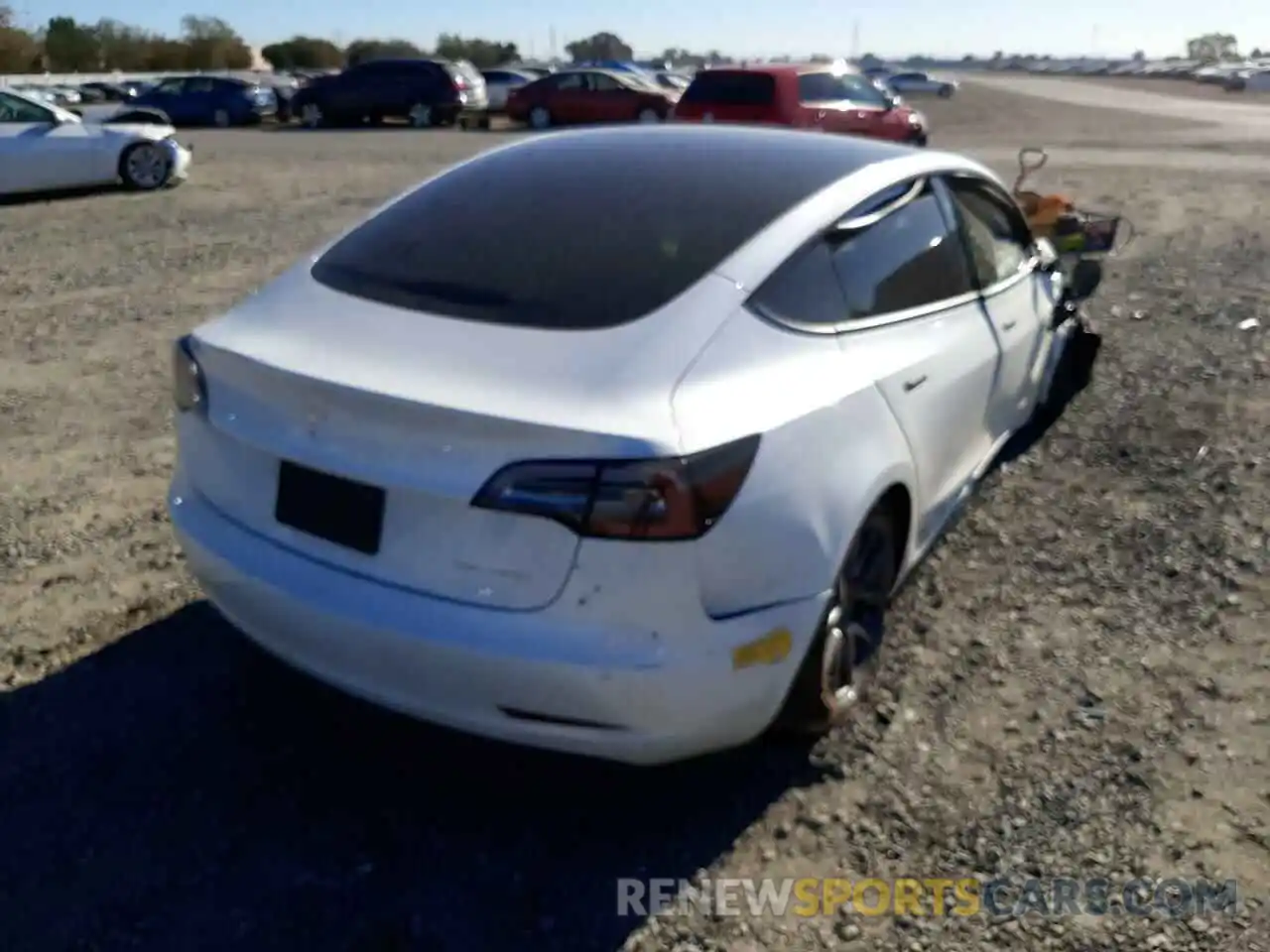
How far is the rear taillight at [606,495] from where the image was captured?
2641 millimetres

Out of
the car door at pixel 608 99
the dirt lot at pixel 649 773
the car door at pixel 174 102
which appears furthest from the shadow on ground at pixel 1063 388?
the car door at pixel 174 102

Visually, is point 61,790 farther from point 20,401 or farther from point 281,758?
point 20,401

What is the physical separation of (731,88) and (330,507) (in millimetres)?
16519

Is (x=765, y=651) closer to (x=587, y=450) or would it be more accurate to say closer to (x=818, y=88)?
(x=587, y=450)

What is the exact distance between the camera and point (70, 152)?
47.0 ft

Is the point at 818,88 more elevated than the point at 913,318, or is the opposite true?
the point at 818,88

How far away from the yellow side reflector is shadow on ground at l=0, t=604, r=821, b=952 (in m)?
0.53

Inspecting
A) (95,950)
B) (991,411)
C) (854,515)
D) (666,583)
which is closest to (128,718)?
(95,950)

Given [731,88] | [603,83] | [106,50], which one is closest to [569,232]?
[731,88]

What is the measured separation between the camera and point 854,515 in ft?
10.3

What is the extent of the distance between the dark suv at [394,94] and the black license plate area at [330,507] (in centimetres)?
2959

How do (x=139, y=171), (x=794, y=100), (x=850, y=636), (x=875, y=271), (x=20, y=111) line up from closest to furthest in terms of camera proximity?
(x=850, y=636) → (x=875, y=271) → (x=20, y=111) → (x=139, y=171) → (x=794, y=100)

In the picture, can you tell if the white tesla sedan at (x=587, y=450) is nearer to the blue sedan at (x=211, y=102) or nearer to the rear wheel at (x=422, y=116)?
the rear wheel at (x=422, y=116)

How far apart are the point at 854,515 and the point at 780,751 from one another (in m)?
0.76
